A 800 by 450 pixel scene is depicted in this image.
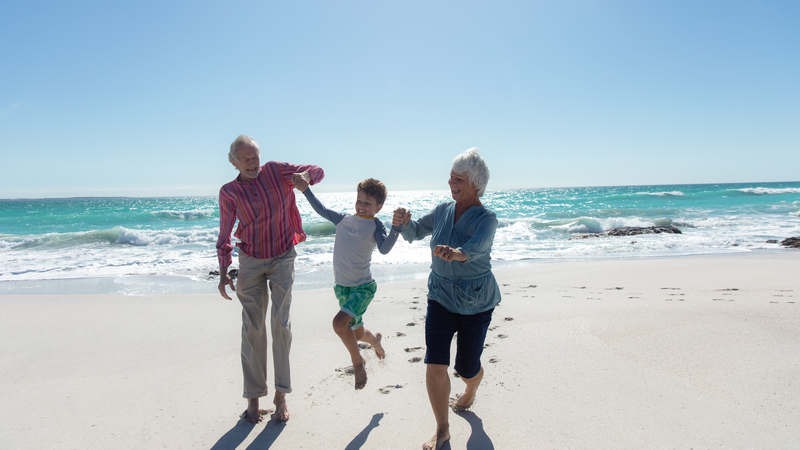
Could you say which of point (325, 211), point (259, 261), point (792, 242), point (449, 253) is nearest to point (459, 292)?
point (449, 253)

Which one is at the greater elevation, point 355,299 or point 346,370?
point 355,299

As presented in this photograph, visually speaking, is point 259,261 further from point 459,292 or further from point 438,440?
point 438,440

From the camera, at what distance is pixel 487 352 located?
3910 mm

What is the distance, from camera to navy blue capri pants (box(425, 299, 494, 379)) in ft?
8.14

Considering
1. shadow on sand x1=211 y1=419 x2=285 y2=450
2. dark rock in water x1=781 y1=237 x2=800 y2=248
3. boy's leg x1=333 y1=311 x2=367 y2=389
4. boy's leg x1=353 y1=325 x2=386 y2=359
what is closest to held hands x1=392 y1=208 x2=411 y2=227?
boy's leg x1=333 y1=311 x2=367 y2=389

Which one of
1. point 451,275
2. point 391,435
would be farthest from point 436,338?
point 391,435

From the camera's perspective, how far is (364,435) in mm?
2715

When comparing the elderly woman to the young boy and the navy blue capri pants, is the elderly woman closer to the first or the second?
the navy blue capri pants

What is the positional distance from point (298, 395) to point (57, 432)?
1526mm

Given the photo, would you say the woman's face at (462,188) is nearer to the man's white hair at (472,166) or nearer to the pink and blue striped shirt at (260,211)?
the man's white hair at (472,166)

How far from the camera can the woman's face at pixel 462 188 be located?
8.36ft

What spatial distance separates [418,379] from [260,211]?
6.00 ft

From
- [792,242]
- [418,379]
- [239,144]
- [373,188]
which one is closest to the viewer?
[239,144]

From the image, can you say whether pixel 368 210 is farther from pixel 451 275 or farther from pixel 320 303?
pixel 320 303
